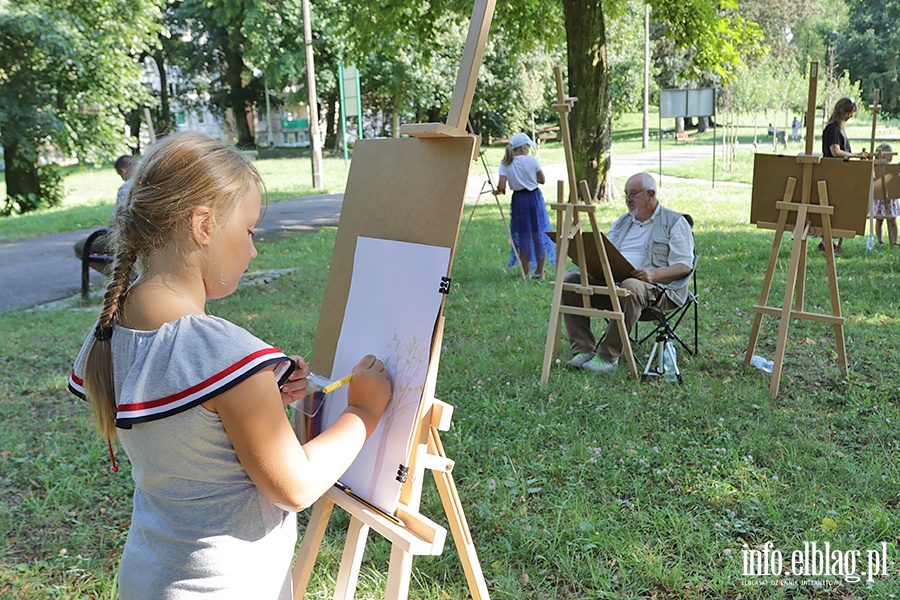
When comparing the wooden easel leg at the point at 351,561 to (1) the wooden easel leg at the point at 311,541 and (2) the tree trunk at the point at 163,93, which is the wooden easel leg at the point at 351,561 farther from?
(2) the tree trunk at the point at 163,93

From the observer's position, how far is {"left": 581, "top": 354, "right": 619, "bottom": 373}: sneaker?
5164 millimetres

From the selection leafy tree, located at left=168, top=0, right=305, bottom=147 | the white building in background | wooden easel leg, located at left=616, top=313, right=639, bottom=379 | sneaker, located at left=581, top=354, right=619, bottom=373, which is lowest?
sneaker, located at left=581, top=354, right=619, bottom=373

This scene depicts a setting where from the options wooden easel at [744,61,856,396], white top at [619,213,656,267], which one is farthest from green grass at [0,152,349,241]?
wooden easel at [744,61,856,396]

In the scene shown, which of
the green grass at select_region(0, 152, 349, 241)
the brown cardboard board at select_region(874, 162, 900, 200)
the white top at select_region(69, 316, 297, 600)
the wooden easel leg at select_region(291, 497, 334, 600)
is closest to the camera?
the white top at select_region(69, 316, 297, 600)

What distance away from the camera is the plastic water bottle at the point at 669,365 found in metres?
4.91

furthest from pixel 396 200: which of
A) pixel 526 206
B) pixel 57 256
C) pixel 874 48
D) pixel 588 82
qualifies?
pixel 874 48

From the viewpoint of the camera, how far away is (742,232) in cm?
1037

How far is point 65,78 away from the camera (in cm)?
1507

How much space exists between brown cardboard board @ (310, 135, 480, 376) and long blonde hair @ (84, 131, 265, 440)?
615mm

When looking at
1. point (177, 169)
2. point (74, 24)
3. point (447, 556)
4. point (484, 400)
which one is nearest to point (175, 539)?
point (177, 169)

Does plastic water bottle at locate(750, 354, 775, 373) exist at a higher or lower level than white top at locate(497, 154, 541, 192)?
lower

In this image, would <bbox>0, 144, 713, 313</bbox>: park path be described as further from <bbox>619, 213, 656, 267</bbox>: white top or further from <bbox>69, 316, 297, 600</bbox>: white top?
<bbox>69, 316, 297, 600</bbox>: white top

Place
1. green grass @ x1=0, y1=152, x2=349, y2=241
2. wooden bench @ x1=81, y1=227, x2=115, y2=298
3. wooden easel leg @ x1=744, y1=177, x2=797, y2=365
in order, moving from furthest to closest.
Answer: green grass @ x1=0, y1=152, x2=349, y2=241
wooden bench @ x1=81, y1=227, x2=115, y2=298
wooden easel leg @ x1=744, y1=177, x2=797, y2=365

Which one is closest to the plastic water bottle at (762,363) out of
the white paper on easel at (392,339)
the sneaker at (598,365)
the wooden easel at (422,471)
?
the sneaker at (598,365)
